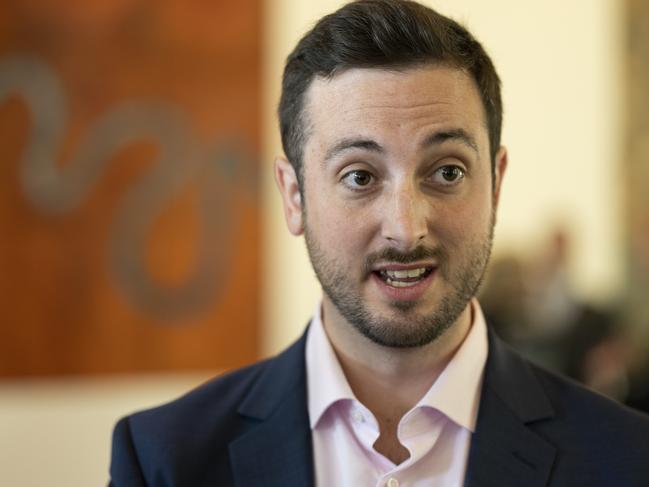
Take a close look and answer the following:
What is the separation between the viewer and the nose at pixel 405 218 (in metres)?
1.51

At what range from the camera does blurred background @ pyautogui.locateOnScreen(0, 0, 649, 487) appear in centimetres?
481

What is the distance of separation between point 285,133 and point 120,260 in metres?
3.47

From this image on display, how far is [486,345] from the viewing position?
5.76ft

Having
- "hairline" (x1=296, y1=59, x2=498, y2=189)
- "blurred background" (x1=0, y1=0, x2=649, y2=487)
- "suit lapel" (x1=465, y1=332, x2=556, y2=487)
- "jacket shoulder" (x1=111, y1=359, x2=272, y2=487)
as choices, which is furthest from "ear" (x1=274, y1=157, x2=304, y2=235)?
"blurred background" (x1=0, y1=0, x2=649, y2=487)

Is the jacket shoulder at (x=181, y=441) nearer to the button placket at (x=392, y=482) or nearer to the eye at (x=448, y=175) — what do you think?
the button placket at (x=392, y=482)

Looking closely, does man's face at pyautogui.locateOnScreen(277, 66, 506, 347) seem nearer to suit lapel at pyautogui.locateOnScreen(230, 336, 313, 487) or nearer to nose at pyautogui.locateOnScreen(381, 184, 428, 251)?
→ nose at pyautogui.locateOnScreen(381, 184, 428, 251)

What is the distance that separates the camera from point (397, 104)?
1.55 m

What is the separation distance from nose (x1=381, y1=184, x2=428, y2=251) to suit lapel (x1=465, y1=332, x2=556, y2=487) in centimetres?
36

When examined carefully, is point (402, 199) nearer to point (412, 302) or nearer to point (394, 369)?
point (412, 302)

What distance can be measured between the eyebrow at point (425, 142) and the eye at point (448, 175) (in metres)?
0.05

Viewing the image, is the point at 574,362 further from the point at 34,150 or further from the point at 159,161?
the point at 34,150

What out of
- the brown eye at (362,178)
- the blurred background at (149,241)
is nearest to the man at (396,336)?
the brown eye at (362,178)

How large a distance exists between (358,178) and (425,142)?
14cm

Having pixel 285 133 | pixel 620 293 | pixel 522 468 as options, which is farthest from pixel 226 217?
pixel 522 468
